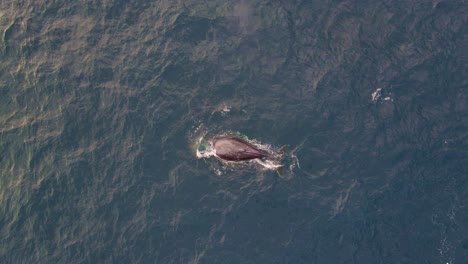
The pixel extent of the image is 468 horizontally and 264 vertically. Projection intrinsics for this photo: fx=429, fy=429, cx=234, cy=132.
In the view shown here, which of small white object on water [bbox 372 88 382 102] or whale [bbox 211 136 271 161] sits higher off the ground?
small white object on water [bbox 372 88 382 102]

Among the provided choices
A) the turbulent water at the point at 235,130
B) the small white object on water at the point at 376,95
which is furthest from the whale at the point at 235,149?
the small white object on water at the point at 376,95

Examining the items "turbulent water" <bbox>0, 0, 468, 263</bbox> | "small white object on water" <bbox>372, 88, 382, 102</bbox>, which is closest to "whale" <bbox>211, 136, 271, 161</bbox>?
"turbulent water" <bbox>0, 0, 468, 263</bbox>

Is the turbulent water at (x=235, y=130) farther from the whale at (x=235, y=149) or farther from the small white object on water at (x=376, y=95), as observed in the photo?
the whale at (x=235, y=149)

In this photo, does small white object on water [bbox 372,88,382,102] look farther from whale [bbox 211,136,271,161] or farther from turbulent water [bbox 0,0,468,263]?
whale [bbox 211,136,271,161]

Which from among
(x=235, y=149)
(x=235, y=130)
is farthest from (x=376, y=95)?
(x=235, y=149)

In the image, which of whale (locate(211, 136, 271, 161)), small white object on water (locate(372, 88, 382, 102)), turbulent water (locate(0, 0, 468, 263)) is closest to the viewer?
turbulent water (locate(0, 0, 468, 263))

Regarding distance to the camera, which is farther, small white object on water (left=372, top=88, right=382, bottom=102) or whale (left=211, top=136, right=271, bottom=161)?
whale (left=211, top=136, right=271, bottom=161)

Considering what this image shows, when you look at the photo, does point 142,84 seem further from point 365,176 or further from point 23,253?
point 365,176
